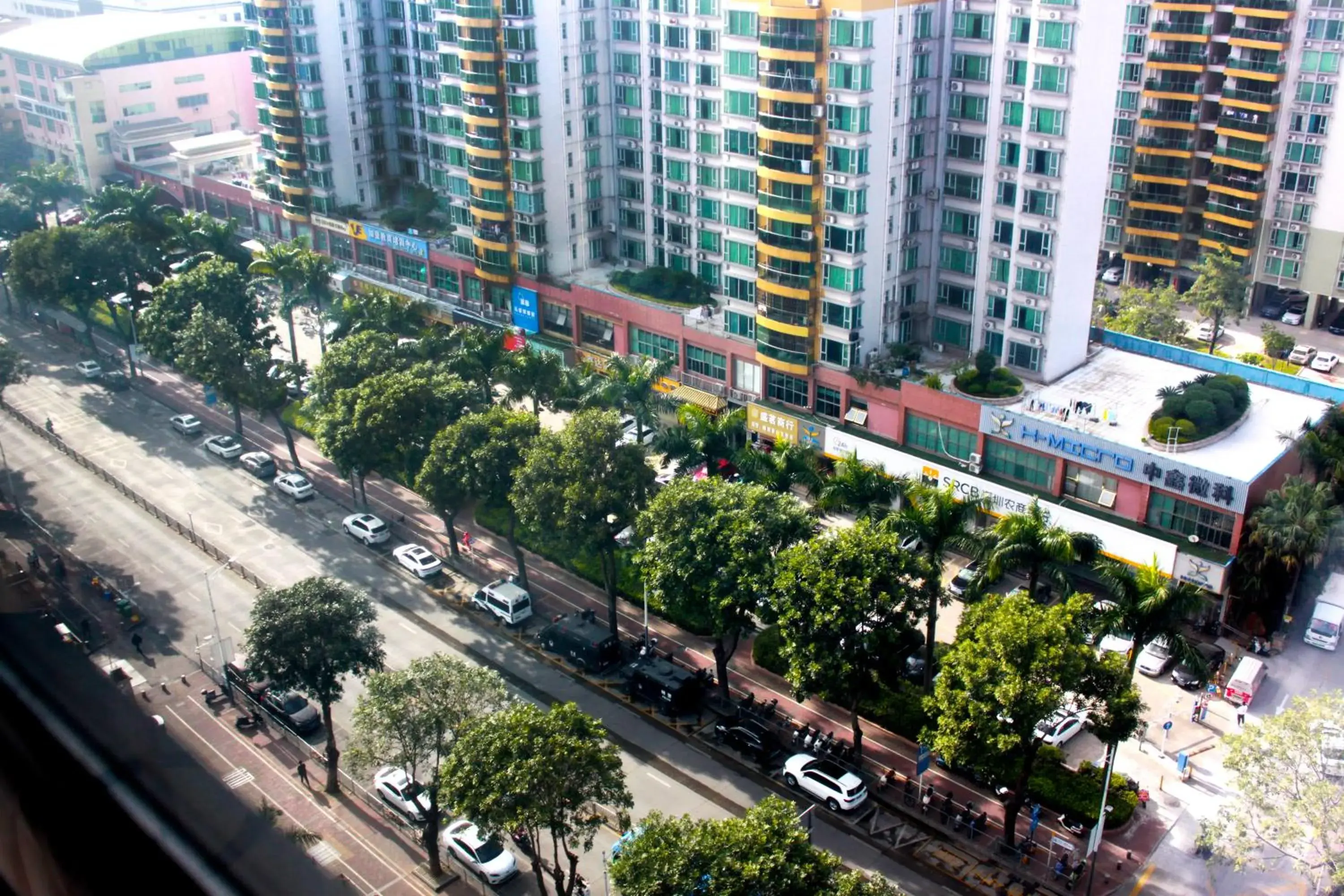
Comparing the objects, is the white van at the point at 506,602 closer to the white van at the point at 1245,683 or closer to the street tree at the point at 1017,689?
the street tree at the point at 1017,689

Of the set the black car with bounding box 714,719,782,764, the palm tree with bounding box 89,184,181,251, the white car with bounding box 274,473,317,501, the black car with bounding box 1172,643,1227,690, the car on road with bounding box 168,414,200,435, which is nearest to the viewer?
the black car with bounding box 714,719,782,764

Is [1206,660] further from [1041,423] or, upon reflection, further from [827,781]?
[827,781]

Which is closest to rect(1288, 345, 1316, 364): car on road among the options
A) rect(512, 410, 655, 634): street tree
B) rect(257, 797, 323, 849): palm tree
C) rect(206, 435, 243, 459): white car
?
rect(512, 410, 655, 634): street tree

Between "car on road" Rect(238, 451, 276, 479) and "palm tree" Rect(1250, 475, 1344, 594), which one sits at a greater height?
"palm tree" Rect(1250, 475, 1344, 594)

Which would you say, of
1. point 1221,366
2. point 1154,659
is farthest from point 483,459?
point 1221,366

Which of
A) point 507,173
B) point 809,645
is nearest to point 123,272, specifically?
point 507,173

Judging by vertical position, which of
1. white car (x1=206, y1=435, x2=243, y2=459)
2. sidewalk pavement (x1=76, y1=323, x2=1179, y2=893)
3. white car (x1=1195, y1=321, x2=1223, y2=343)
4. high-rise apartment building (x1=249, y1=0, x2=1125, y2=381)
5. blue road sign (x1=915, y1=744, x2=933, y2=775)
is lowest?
sidewalk pavement (x1=76, y1=323, x2=1179, y2=893)

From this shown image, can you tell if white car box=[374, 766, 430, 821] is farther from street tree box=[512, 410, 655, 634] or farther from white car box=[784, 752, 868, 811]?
white car box=[784, 752, 868, 811]
